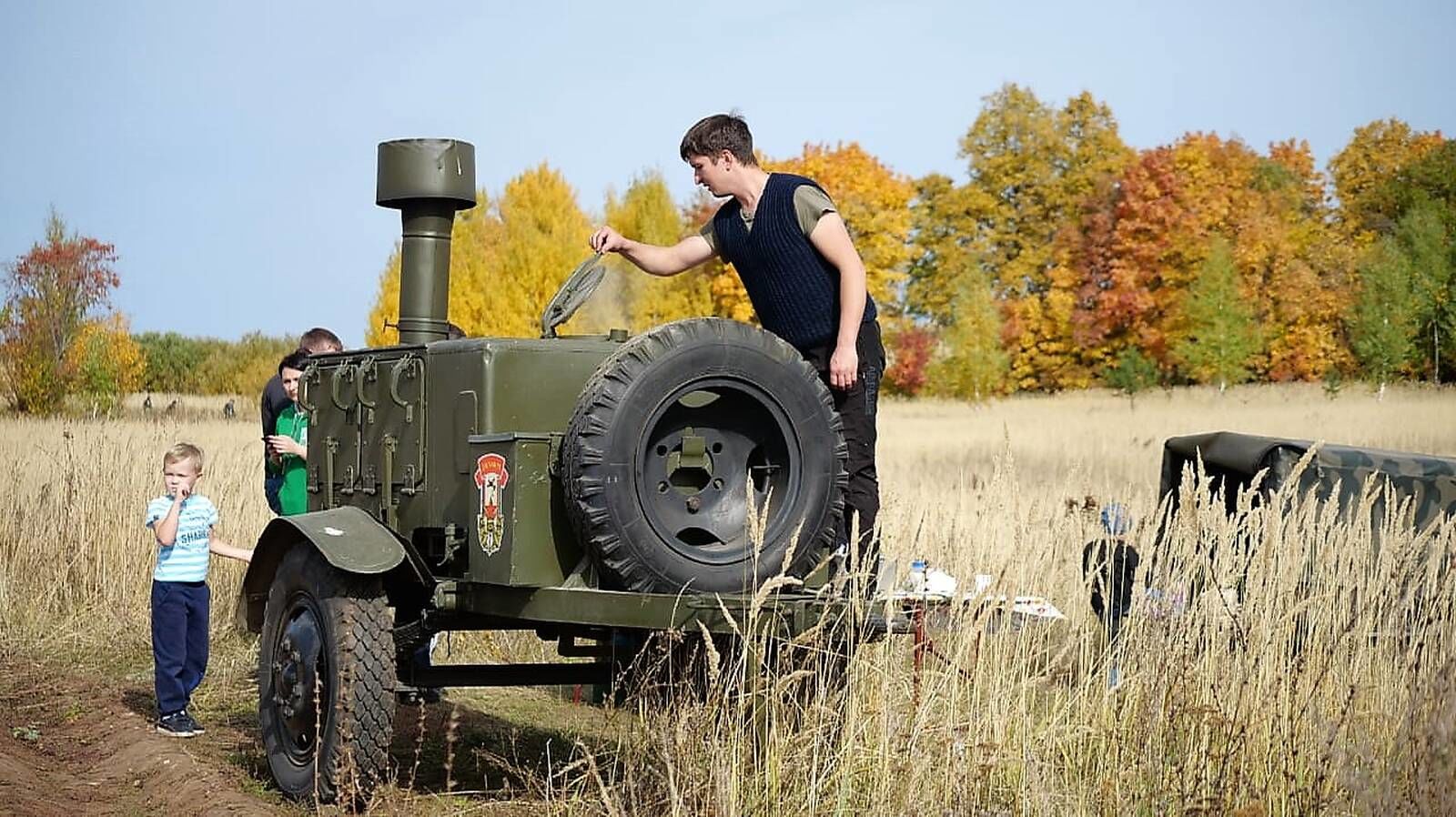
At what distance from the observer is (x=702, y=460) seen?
500 centimetres

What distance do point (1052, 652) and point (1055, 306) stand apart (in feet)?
151

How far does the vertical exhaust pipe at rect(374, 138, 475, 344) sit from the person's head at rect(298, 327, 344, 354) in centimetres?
139

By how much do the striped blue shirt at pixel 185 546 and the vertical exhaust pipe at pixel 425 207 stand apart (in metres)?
1.26

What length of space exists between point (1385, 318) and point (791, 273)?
131 feet

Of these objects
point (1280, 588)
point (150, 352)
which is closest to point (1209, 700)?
point (1280, 588)

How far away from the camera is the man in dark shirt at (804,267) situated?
18.2ft

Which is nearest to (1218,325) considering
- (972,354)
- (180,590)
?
(972,354)

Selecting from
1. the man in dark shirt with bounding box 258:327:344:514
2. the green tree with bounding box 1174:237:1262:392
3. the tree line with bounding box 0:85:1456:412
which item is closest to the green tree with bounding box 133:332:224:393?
the tree line with bounding box 0:85:1456:412

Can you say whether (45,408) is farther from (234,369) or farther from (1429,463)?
(1429,463)

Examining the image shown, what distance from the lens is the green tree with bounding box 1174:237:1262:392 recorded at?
44.1 meters

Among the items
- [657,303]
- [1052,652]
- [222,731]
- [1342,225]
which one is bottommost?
[222,731]

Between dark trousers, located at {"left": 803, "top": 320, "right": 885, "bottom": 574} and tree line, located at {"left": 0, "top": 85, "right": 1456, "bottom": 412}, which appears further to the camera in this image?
tree line, located at {"left": 0, "top": 85, "right": 1456, "bottom": 412}

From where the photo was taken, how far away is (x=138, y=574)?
10.4 metres

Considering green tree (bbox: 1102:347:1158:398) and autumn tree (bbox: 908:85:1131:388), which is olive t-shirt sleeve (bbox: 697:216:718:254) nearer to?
green tree (bbox: 1102:347:1158:398)
